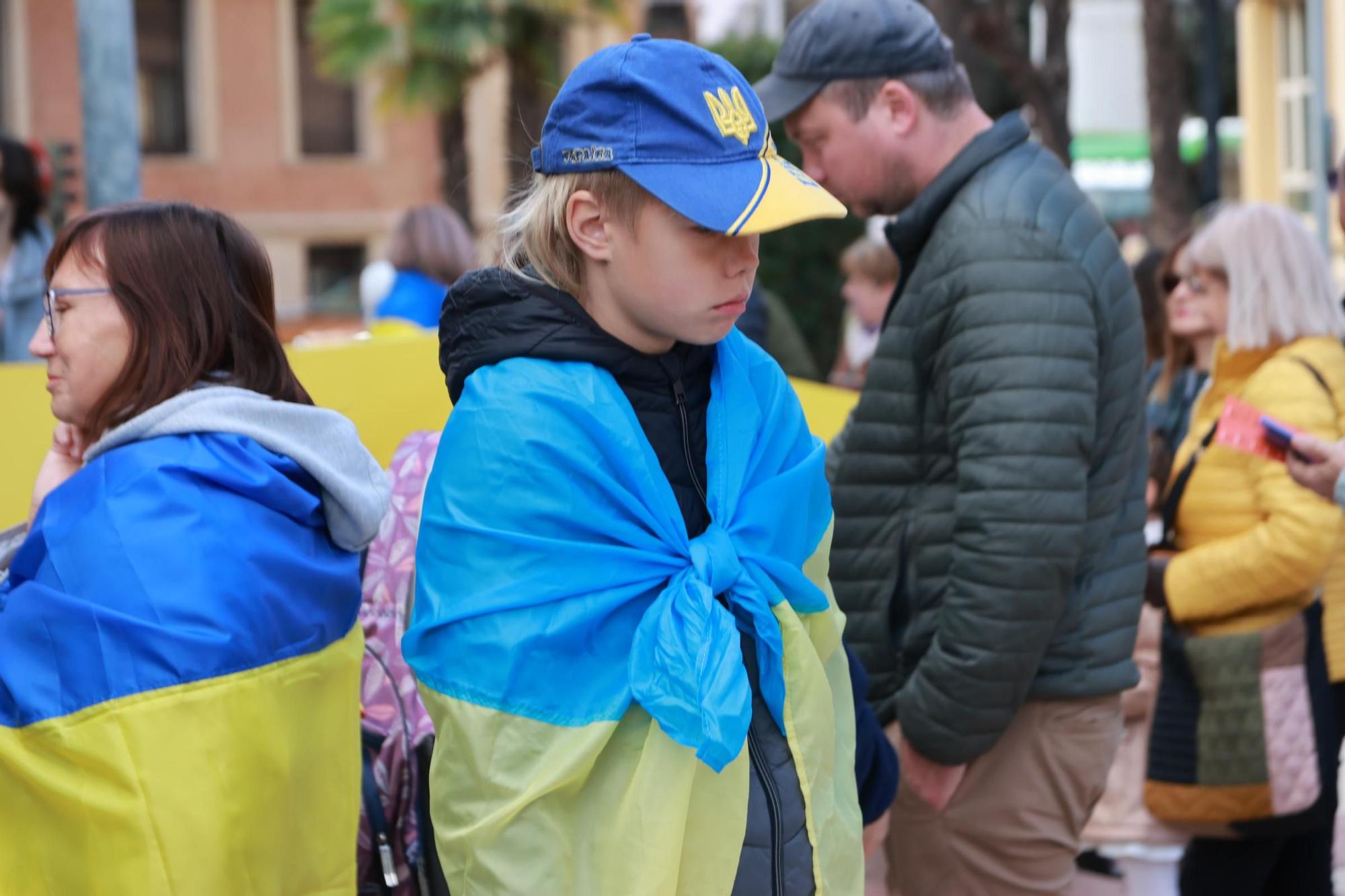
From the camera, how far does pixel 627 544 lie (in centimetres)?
195

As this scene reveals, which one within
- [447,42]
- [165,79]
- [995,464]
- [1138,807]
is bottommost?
[1138,807]

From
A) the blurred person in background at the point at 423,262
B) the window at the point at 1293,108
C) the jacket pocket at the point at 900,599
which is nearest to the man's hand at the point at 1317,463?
the jacket pocket at the point at 900,599

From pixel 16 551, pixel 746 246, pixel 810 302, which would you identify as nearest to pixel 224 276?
pixel 16 551

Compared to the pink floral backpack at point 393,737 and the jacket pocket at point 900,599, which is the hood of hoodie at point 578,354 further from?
the jacket pocket at point 900,599

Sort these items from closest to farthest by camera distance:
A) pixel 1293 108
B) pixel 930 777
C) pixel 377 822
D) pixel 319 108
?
pixel 377 822 → pixel 930 777 → pixel 1293 108 → pixel 319 108

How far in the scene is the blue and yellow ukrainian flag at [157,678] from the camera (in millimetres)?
1915

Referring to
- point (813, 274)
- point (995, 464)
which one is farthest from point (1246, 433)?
point (813, 274)

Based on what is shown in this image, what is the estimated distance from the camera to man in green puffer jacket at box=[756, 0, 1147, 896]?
2.74 m

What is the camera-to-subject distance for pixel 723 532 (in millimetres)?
2012

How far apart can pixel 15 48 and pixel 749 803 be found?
91.3 feet

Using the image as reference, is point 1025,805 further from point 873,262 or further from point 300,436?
point 873,262

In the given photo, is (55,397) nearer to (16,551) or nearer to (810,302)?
(16,551)

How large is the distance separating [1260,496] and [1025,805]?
1.09 meters

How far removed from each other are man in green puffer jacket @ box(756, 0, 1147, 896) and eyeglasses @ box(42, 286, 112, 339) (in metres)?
1.37
